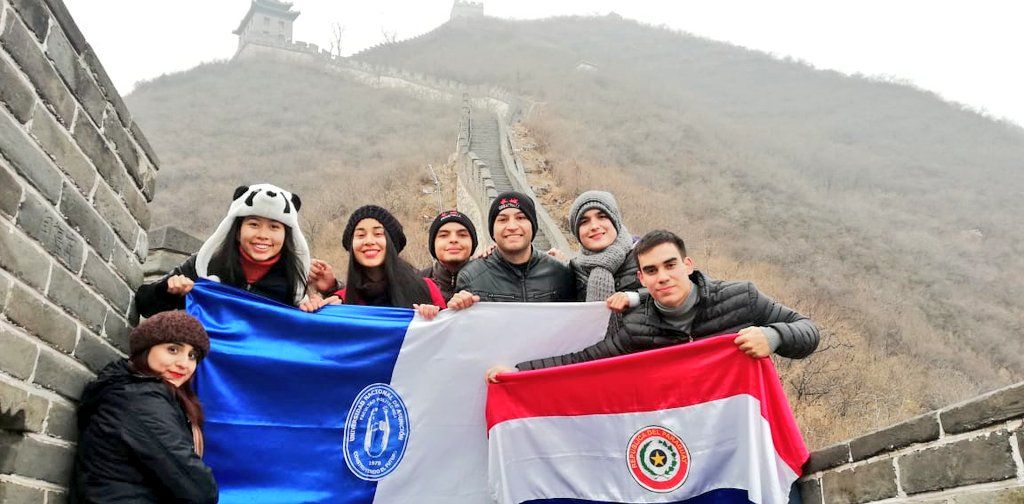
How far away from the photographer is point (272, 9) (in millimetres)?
67188

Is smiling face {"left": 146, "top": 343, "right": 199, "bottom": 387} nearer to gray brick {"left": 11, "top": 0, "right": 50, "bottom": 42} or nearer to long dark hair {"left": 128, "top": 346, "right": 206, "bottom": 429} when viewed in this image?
long dark hair {"left": 128, "top": 346, "right": 206, "bottom": 429}

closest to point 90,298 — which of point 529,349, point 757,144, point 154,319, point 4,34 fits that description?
point 154,319

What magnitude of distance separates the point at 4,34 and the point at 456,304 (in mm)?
2470

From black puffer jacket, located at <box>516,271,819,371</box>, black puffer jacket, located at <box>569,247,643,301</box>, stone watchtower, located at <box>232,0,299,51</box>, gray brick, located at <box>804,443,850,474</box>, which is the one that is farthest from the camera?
stone watchtower, located at <box>232,0,299,51</box>

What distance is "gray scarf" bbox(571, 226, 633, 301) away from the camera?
14.0 feet

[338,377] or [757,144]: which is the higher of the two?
[757,144]

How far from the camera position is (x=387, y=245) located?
14.0 feet

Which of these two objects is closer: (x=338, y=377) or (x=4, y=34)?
(x=4, y=34)

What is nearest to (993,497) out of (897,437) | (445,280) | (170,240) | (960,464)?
(960,464)

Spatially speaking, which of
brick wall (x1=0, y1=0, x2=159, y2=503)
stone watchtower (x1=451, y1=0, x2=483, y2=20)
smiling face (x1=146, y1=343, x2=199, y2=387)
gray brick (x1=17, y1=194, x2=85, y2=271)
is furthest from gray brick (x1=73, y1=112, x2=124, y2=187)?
stone watchtower (x1=451, y1=0, x2=483, y2=20)

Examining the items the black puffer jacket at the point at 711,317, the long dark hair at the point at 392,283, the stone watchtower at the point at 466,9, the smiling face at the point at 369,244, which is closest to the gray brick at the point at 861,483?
the black puffer jacket at the point at 711,317

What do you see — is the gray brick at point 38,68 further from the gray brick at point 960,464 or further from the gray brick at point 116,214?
the gray brick at point 960,464

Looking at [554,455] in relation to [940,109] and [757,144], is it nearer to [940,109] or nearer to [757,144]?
[757,144]

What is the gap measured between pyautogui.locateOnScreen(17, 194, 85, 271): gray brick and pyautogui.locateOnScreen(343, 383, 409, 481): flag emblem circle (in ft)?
5.21
